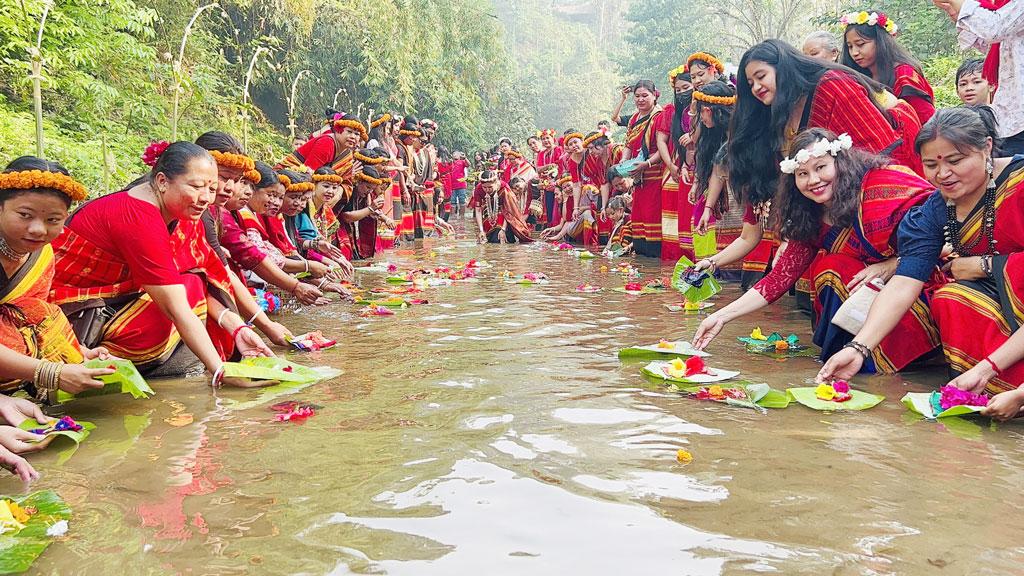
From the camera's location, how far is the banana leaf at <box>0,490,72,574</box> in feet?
5.58

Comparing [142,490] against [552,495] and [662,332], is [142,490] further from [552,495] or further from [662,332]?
[662,332]

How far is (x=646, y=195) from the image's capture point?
8.96 metres

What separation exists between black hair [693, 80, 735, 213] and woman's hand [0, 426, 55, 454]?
5.04 metres

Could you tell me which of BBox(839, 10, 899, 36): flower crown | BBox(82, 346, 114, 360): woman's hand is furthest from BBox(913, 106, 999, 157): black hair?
BBox(82, 346, 114, 360): woman's hand

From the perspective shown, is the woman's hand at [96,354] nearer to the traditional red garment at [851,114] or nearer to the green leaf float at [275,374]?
the green leaf float at [275,374]

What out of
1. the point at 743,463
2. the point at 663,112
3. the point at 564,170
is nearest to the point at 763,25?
the point at 564,170

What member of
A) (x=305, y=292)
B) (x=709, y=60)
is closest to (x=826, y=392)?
(x=305, y=292)

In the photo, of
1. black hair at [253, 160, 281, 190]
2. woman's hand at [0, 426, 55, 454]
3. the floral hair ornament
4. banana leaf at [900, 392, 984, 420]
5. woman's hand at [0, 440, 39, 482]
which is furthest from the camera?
black hair at [253, 160, 281, 190]

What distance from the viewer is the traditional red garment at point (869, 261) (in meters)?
3.43

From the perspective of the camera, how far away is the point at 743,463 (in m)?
2.32

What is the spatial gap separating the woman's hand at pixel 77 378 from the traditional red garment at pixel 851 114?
347cm

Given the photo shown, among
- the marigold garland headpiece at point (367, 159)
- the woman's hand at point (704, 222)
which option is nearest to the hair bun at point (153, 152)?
the woman's hand at point (704, 222)

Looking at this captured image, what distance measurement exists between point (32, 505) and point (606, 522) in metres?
1.42

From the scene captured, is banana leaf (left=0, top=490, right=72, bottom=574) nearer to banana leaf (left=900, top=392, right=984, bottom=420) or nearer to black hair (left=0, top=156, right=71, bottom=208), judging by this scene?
black hair (left=0, top=156, right=71, bottom=208)
